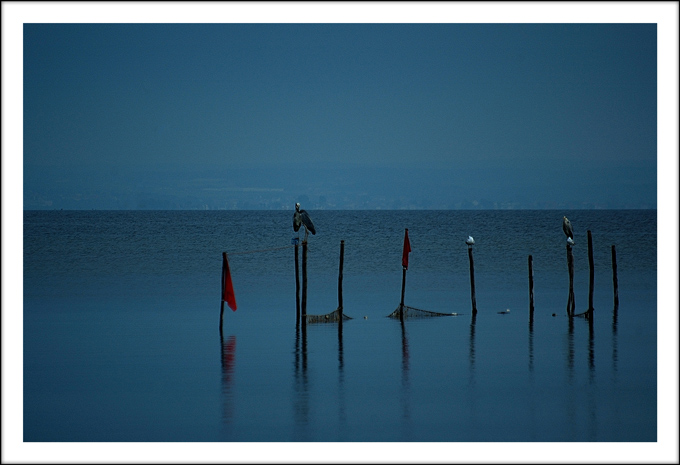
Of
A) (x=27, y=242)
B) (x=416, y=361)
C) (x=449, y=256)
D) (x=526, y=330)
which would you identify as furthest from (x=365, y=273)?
(x=27, y=242)

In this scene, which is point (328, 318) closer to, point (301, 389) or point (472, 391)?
point (301, 389)

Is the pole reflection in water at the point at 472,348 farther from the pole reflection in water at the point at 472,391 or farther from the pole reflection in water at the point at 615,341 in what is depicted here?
the pole reflection in water at the point at 615,341

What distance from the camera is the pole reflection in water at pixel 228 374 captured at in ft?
43.0

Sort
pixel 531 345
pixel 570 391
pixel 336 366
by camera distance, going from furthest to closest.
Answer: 1. pixel 531 345
2. pixel 336 366
3. pixel 570 391

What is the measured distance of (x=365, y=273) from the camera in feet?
123

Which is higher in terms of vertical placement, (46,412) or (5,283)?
(5,283)

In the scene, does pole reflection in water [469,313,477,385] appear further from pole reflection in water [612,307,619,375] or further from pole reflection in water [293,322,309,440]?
pole reflection in water [293,322,309,440]

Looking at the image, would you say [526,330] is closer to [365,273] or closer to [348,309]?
[348,309]

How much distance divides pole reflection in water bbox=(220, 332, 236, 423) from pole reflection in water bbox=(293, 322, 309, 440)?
1.12m

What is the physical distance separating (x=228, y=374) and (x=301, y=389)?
1.93m

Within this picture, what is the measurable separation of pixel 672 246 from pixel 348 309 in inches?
513

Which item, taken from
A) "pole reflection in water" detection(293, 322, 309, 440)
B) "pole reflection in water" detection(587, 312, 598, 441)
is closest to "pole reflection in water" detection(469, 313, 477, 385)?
"pole reflection in water" detection(587, 312, 598, 441)

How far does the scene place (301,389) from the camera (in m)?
14.3

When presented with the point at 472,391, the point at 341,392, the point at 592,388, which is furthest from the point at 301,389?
the point at 592,388
